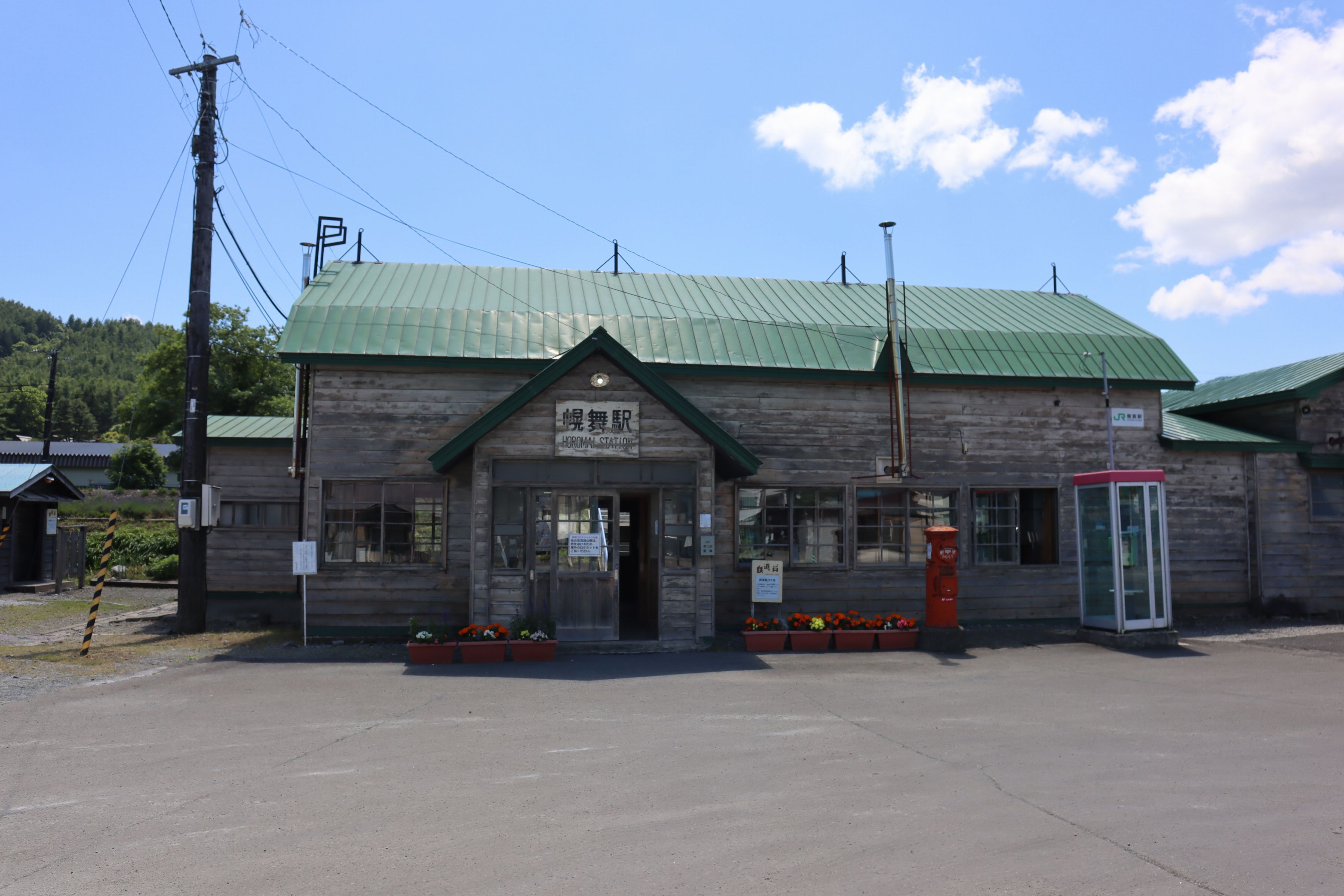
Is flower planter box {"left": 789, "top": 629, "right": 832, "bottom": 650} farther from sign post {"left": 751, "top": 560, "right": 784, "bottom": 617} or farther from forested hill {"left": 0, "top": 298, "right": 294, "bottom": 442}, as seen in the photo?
forested hill {"left": 0, "top": 298, "right": 294, "bottom": 442}

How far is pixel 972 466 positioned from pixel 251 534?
44.0 feet

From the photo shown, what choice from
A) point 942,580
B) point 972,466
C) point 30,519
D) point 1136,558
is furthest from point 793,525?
point 30,519

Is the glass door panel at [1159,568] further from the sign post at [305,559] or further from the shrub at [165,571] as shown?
the shrub at [165,571]

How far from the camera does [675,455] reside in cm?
1357

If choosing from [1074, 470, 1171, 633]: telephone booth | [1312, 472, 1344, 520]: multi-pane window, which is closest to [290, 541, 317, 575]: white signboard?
[1074, 470, 1171, 633]: telephone booth

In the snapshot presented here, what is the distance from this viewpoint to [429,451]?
1461 centimetres

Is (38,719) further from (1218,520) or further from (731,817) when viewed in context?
(1218,520)

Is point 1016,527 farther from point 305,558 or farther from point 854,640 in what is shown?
point 305,558

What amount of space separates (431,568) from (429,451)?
191 cm

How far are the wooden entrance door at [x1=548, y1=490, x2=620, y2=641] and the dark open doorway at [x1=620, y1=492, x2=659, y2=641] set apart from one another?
0.65m

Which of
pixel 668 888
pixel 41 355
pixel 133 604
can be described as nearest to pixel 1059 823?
pixel 668 888

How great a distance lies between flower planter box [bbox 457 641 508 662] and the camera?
12.3 metres

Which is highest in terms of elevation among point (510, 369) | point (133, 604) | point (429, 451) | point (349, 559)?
point (510, 369)

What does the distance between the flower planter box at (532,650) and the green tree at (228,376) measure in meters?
29.2
